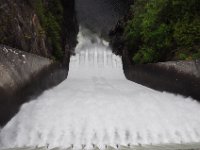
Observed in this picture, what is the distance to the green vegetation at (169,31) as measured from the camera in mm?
14383

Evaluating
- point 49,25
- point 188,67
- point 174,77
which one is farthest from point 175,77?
point 49,25

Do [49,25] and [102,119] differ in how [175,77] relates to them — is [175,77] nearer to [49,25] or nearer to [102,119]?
[102,119]

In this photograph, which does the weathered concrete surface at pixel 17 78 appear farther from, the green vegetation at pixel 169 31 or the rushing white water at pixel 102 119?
the green vegetation at pixel 169 31

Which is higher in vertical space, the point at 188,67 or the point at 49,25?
the point at 49,25

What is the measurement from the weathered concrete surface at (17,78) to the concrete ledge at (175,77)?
4219 mm

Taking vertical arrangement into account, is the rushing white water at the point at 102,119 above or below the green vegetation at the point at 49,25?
below

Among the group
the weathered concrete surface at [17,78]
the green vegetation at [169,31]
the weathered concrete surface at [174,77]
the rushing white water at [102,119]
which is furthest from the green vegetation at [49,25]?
the weathered concrete surface at [174,77]

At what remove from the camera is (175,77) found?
13.3 meters

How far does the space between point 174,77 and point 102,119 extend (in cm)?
340

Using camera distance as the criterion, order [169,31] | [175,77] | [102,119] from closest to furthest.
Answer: [102,119] → [175,77] → [169,31]

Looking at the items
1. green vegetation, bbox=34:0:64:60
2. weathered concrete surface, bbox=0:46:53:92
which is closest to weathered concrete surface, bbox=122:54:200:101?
green vegetation, bbox=34:0:64:60

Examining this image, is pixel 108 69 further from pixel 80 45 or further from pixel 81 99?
pixel 81 99

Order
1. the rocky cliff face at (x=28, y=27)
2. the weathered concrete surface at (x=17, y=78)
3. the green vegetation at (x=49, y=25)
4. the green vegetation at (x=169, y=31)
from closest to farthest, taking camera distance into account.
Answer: the weathered concrete surface at (x=17, y=78) → the rocky cliff face at (x=28, y=27) → the green vegetation at (x=169, y=31) → the green vegetation at (x=49, y=25)

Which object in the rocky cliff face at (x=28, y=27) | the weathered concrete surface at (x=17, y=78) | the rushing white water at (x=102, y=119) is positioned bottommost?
the rushing white water at (x=102, y=119)
